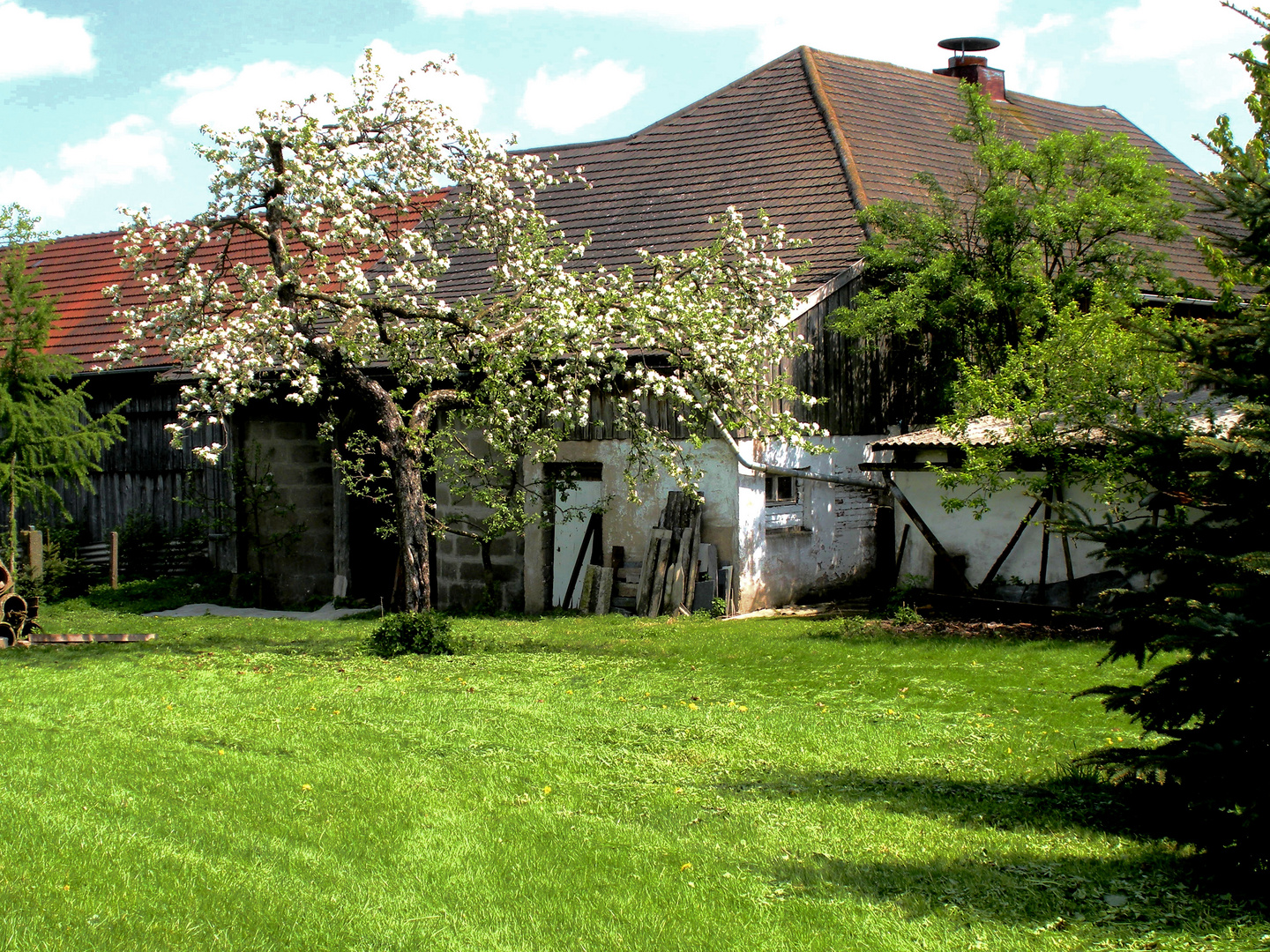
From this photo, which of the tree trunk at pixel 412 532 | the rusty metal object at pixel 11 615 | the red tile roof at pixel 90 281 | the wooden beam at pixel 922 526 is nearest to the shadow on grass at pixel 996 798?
the tree trunk at pixel 412 532

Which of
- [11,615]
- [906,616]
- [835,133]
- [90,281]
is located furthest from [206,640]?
[90,281]

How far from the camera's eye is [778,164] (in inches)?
845

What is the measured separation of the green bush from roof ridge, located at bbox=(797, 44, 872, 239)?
973 centimetres

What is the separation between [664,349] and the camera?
48.4ft

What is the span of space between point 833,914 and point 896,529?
14.7 m

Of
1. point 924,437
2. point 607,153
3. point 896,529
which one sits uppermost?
point 607,153

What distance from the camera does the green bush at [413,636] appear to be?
1345cm

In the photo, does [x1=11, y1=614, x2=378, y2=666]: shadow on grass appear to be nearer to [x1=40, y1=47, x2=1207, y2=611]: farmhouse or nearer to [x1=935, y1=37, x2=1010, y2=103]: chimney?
[x1=40, y1=47, x2=1207, y2=611]: farmhouse

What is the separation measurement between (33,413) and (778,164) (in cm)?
1340

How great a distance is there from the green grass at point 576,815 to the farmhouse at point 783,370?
6.20 meters

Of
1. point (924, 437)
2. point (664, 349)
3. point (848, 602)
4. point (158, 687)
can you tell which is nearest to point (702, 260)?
point (664, 349)

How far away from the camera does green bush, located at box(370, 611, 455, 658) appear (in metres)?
13.5

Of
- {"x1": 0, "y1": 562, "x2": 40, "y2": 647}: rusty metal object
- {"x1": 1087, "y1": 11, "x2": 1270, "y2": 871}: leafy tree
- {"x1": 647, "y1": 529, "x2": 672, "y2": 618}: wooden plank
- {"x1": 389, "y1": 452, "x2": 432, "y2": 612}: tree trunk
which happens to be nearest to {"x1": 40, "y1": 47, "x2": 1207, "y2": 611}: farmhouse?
{"x1": 647, "y1": 529, "x2": 672, "y2": 618}: wooden plank

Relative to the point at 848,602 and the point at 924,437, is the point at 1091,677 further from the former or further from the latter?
the point at 848,602
